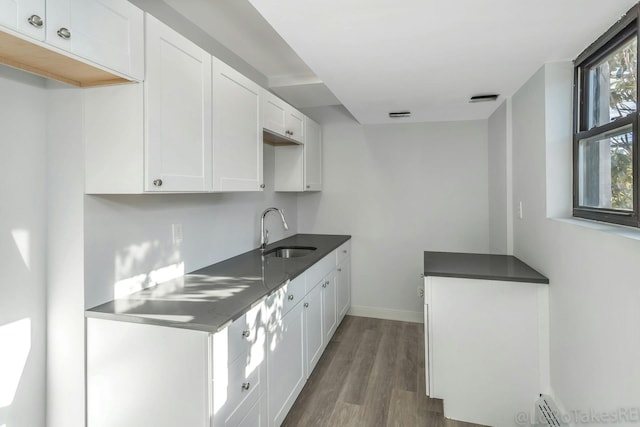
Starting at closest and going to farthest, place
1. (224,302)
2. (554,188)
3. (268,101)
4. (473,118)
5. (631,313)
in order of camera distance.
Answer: (631,313) → (224,302) → (554,188) → (268,101) → (473,118)

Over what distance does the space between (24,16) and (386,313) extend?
11.8 feet

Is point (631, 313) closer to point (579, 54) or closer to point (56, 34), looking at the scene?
point (579, 54)

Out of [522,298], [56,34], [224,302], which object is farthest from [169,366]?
[522,298]

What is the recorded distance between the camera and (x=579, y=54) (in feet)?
5.97

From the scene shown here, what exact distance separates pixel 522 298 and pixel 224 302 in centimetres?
166

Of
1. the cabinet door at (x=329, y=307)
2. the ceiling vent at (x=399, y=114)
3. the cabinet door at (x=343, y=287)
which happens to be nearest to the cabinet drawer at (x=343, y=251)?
the cabinet door at (x=343, y=287)

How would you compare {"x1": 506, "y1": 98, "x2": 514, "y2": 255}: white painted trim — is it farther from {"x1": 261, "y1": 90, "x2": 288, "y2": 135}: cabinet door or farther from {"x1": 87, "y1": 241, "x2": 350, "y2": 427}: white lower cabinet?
{"x1": 87, "y1": 241, "x2": 350, "y2": 427}: white lower cabinet

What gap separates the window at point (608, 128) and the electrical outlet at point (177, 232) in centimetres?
220

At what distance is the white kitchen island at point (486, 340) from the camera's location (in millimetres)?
1939

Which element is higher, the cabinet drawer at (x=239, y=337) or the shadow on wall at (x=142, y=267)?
the shadow on wall at (x=142, y=267)

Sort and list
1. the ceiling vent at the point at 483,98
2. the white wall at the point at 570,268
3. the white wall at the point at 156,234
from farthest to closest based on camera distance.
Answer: the ceiling vent at the point at 483,98 → the white wall at the point at 156,234 → the white wall at the point at 570,268

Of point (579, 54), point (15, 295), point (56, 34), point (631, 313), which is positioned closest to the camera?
point (56, 34)

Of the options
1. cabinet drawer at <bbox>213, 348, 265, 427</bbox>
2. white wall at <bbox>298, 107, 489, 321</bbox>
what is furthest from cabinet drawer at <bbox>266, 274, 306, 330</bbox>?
white wall at <bbox>298, 107, 489, 321</bbox>

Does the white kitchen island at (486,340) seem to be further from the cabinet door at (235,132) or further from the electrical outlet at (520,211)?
the cabinet door at (235,132)
